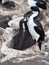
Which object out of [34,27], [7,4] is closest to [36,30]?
[34,27]

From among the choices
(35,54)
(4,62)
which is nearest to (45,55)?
(35,54)

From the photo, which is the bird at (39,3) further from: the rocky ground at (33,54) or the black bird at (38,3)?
the rocky ground at (33,54)

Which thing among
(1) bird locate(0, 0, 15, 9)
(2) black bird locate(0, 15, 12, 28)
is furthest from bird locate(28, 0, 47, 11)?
(1) bird locate(0, 0, 15, 9)

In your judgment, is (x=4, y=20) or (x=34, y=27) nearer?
(x=34, y=27)

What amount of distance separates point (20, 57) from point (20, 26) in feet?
3.44

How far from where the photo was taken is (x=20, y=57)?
6.29 m

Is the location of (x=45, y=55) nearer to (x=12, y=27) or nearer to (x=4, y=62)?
(x=4, y=62)

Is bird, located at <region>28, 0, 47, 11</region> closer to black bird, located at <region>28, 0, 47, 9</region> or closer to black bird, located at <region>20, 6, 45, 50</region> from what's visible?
black bird, located at <region>28, 0, 47, 9</region>

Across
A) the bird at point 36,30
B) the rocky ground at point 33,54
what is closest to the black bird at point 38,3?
the rocky ground at point 33,54

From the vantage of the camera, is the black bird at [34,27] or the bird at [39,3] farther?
the bird at [39,3]

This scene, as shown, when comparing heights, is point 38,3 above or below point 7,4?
above

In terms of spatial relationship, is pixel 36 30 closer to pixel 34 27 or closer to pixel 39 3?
pixel 34 27

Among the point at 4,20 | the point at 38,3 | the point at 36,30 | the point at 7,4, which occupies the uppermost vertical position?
the point at 36,30

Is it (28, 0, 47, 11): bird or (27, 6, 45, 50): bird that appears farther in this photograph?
(28, 0, 47, 11): bird
